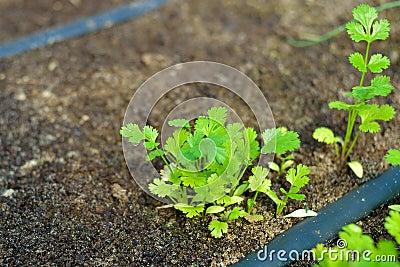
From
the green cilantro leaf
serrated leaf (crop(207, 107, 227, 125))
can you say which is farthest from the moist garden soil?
serrated leaf (crop(207, 107, 227, 125))

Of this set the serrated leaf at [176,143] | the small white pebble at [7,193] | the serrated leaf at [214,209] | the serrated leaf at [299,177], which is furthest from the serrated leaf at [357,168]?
the small white pebble at [7,193]

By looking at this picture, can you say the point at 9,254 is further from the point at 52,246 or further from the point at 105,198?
the point at 105,198

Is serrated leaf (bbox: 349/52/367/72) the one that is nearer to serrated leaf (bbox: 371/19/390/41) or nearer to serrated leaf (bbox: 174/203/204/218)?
serrated leaf (bbox: 371/19/390/41)

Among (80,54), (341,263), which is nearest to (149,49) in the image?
(80,54)

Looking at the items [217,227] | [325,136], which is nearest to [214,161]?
[217,227]

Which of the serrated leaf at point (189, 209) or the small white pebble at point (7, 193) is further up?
the serrated leaf at point (189, 209)

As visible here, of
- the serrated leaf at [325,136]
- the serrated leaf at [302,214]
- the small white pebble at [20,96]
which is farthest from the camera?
the small white pebble at [20,96]

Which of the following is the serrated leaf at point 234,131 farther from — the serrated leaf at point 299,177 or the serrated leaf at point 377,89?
the serrated leaf at point 377,89
